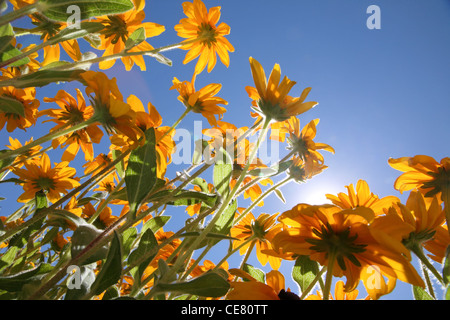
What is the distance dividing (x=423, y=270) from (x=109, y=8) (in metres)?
0.88

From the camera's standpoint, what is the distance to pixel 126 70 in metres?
1.31

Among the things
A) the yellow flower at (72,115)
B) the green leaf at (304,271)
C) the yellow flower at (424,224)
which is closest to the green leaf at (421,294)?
the yellow flower at (424,224)

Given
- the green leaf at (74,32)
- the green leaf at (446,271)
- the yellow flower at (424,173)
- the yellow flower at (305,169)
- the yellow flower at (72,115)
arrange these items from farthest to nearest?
the yellow flower at (72,115) < the yellow flower at (305,169) < the yellow flower at (424,173) < the green leaf at (74,32) < the green leaf at (446,271)

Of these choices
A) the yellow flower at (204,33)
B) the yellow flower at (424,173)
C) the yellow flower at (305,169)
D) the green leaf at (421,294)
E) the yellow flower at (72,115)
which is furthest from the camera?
the yellow flower at (204,33)

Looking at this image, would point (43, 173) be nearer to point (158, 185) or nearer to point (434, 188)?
point (158, 185)

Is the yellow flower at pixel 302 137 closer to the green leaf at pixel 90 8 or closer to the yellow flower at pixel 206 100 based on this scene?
the yellow flower at pixel 206 100

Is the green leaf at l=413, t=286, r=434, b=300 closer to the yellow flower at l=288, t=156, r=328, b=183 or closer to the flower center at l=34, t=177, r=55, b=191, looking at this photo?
the yellow flower at l=288, t=156, r=328, b=183

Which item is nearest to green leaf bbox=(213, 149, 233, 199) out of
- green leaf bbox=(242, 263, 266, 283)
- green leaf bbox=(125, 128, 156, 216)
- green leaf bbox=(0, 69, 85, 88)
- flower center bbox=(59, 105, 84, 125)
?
green leaf bbox=(125, 128, 156, 216)

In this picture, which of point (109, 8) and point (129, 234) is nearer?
point (109, 8)

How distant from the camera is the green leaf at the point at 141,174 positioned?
2.17 ft

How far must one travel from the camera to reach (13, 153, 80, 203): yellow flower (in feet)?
5.14

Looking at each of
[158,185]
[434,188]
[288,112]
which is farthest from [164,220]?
[434,188]

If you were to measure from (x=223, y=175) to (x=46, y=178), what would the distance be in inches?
46.9

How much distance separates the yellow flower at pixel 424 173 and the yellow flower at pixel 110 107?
27.3 inches
